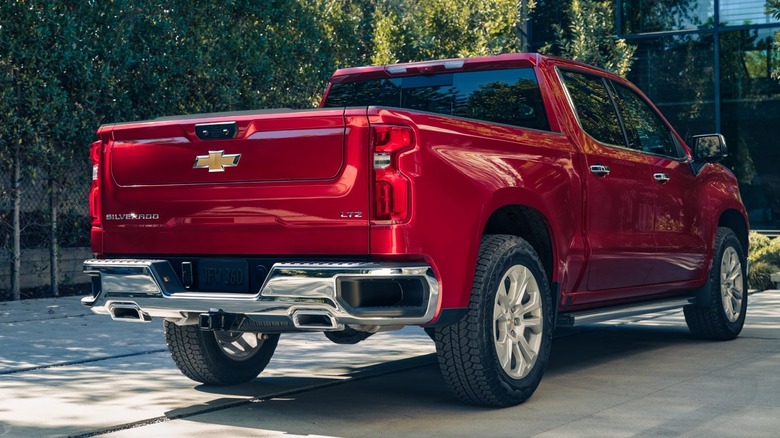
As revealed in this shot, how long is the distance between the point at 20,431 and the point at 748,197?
15.6 meters

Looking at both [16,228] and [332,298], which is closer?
[332,298]

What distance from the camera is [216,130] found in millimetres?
5980

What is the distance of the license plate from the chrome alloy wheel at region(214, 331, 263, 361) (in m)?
1.14

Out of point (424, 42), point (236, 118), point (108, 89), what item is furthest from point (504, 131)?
point (424, 42)

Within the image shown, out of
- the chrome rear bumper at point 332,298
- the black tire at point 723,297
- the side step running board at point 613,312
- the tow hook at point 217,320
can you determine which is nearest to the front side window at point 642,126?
the black tire at point 723,297

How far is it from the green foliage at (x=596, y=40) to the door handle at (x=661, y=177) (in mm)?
10316

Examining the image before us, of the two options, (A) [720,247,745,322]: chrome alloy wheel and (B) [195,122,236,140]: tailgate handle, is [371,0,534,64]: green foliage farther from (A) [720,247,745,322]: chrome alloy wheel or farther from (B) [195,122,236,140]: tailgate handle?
(B) [195,122,236,140]: tailgate handle

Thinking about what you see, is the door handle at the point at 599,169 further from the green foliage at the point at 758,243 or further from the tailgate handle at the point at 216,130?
the green foliage at the point at 758,243

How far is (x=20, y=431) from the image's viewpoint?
5.88 meters

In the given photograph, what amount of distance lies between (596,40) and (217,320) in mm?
14203

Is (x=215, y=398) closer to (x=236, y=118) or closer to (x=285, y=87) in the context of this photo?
(x=236, y=118)

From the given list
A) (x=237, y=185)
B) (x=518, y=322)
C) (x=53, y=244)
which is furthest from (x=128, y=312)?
(x=53, y=244)

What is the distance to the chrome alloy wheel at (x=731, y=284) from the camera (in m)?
9.25

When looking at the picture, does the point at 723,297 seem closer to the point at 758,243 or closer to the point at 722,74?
the point at 758,243
